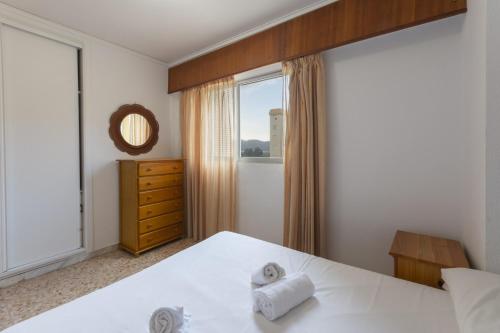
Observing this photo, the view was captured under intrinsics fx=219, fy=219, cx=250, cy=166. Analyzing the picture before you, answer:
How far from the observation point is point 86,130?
249 cm

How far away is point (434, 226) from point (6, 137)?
3.66 m

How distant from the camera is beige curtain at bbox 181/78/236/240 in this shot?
2732 mm

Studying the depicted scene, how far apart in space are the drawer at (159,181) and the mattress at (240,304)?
1.48 meters

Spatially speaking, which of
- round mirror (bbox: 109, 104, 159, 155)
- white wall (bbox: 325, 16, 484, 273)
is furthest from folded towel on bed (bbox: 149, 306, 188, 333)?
Answer: round mirror (bbox: 109, 104, 159, 155)

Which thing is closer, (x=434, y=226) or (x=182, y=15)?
(x=434, y=226)

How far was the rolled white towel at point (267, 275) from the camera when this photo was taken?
1101mm

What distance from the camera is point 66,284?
2.05 meters

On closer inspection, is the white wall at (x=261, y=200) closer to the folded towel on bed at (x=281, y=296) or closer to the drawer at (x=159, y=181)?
the drawer at (x=159, y=181)

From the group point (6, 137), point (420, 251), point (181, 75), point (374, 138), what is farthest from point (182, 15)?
point (420, 251)

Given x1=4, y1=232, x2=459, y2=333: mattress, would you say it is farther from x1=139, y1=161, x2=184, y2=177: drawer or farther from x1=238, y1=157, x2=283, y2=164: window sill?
x1=139, y1=161, x2=184, y2=177: drawer

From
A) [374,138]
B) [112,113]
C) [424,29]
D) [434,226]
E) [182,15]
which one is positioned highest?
[182,15]

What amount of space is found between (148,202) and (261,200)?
135cm

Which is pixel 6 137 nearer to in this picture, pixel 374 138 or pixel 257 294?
pixel 257 294

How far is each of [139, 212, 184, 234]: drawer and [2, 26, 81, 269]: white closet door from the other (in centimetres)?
69
